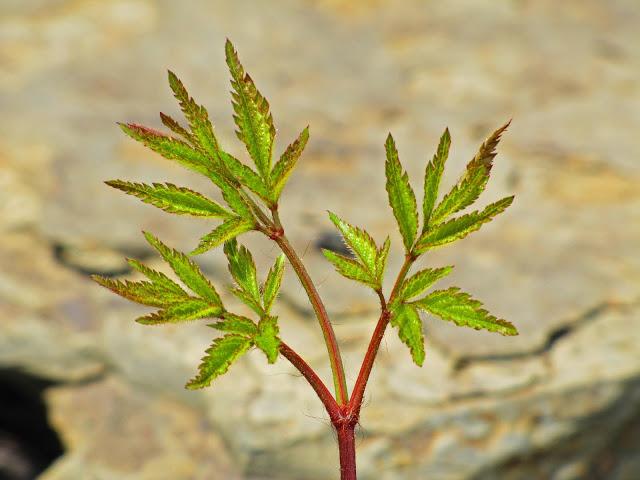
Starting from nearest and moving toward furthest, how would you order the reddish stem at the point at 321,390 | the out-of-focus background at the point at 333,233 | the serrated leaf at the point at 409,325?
1. the reddish stem at the point at 321,390
2. the serrated leaf at the point at 409,325
3. the out-of-focus background at the point at 333,233

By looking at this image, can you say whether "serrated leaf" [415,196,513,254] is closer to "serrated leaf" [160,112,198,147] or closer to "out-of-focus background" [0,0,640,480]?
"serrated leaf" [160,112,198,147]

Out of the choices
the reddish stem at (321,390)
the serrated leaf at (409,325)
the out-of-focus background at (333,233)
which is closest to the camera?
the reddish stem at (321,390)

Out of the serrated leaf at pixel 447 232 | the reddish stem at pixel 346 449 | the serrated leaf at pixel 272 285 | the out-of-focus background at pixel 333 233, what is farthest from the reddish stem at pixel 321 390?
the out-of-focus background at pixel 333 233

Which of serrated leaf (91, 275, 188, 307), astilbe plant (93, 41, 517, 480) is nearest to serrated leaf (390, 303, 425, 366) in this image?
astilbe plant (93, 41, 517, 480)

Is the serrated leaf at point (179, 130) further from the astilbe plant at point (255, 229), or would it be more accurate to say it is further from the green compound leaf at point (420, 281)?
the green compound leaf at point (420, 281)

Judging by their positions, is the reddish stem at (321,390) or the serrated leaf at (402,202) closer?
the reddish stem at (321,390)

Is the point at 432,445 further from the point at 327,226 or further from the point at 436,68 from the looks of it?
the point at 436,68

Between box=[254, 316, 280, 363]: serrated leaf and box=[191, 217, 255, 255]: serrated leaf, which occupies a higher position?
box=[191, 217, 255, 255]: serrated leaf

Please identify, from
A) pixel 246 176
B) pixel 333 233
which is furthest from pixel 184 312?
pixel 333 233

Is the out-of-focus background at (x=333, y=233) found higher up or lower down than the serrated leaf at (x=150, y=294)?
higher up
